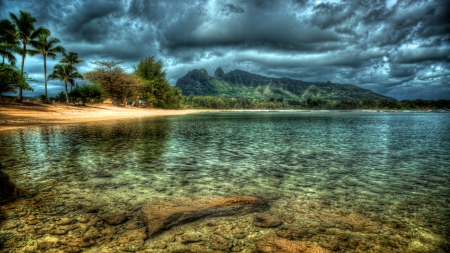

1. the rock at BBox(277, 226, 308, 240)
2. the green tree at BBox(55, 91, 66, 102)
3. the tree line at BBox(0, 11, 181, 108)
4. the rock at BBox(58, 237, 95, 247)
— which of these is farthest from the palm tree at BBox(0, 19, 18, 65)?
the rock at BBox(277, 226, 308, 240)

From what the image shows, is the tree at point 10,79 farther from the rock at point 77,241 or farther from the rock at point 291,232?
the rock at point 291,232

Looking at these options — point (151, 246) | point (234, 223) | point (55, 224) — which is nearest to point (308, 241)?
point (234, 223)

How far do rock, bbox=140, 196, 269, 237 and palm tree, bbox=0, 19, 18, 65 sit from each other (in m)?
52.0

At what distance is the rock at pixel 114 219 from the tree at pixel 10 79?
40689 mm

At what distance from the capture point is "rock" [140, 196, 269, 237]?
5202 mm

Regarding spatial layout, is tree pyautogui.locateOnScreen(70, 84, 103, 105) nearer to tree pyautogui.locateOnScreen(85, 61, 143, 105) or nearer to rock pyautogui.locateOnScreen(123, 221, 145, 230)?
tree pyautogui.locateOnScreen(85, 61, 143, 105)

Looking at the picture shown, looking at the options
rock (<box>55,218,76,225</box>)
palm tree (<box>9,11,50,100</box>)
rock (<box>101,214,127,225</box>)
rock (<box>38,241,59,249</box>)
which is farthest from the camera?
palm tree (<box>9,11,50,100</box>)

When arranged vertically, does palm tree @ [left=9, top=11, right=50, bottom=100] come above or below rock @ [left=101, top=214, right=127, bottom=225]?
above

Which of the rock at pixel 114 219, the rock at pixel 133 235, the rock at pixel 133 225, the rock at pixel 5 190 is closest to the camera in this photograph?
the rock at pixel 133 235

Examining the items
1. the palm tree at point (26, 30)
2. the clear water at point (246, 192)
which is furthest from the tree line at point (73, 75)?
the clear water at point (246, 192)

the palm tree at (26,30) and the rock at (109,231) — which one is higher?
the palm tree at (26,30)

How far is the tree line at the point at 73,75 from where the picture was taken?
40.4 metres

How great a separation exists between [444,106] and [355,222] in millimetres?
255698

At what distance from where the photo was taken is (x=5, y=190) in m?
6.50
